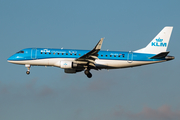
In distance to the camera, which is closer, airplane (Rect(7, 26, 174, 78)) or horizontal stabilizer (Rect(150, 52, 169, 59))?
horizontal stabilizer (Rect(150, 52, 169, 59))

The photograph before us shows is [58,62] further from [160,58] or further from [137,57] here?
[160,58]

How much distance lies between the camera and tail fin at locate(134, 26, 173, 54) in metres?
60.8

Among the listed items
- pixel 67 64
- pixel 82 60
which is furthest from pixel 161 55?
pixel 67 64

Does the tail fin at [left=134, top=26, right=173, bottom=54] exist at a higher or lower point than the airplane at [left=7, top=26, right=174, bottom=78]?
higher

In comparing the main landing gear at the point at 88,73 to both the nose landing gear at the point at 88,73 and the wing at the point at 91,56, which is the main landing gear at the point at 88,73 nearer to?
the nose landing gear at the point at 88,73

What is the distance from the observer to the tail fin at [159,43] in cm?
6081

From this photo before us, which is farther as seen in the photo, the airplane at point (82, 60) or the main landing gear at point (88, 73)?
the main landing gear at point (88, 73)

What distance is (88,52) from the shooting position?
53.7 metres

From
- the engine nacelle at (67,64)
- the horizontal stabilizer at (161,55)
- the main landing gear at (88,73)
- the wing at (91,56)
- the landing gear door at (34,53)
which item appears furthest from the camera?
the main landing gear at (88,73)

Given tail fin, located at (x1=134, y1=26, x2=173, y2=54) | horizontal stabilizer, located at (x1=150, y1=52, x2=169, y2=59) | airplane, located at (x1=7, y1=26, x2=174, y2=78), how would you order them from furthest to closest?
tail fin, located at (x1=134, y1=26, x2=173, y2=54) → airplane, located at (x1=7, y1=26, x2=174, y2=78) → horizontal stabilizer, located at (x1=150, y1=52, x2=169, y2=59)

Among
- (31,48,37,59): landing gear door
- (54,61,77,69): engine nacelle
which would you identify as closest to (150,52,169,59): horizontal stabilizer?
(54,61,77,69): engine nacelle

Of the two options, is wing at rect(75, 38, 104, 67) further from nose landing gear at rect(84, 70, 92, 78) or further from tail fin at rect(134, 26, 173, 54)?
tail fin at rect(134, 26, 173, 54)

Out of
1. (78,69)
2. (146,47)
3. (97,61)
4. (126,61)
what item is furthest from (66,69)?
(146,47)

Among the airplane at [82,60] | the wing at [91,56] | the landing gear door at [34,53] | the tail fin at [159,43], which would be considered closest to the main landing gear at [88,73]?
the airplane at [82,60]
